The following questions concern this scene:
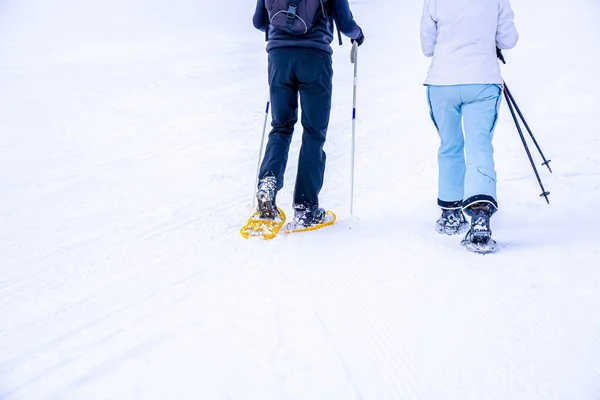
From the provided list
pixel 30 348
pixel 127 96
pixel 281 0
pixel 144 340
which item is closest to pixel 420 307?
pixel 144 340

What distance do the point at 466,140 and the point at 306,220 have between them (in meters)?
1.30

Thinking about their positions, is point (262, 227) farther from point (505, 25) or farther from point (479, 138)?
point (505, 25)

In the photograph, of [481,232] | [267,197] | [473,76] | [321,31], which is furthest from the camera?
[267,197]

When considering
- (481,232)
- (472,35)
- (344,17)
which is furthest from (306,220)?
(472,35)

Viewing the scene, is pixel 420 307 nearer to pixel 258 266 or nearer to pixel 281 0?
pixel 258 266

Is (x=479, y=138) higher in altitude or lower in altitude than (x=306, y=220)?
higher

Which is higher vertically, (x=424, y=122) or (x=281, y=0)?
(x=281, y=0)

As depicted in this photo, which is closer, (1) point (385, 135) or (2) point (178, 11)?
(1) point (385, 135)

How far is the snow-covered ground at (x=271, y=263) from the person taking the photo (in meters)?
2.04

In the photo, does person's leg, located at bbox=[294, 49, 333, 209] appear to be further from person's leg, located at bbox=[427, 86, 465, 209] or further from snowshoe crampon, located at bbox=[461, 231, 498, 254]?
snowshoe crampon, located at bbox=[461, 231, 498, 254]

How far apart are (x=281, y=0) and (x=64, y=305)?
2403 mm

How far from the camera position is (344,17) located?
351 cm

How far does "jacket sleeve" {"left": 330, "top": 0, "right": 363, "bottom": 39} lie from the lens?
3467 millimetres

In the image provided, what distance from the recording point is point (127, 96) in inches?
314
